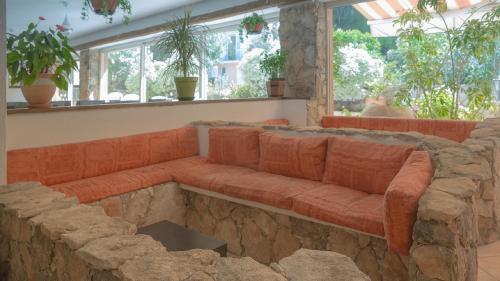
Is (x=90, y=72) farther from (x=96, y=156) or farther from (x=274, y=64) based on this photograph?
(x=96, y=156)

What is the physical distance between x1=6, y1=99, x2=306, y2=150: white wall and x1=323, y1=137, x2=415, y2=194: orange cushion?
164cm

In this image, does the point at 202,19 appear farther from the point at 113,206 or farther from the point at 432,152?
the point at 432,152

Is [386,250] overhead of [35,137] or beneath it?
beneath

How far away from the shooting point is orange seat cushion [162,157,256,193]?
9.23ft

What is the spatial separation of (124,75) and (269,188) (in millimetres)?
7207

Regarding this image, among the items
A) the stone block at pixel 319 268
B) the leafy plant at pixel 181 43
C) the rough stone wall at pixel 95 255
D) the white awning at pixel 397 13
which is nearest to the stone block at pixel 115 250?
the rough stone wall at pixel 95 255

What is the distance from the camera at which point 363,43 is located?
201 inches

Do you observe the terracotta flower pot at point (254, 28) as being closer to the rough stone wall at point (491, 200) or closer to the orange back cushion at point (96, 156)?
the orange back cushion at point (96, 156)

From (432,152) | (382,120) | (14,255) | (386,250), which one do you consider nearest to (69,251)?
(14,255)

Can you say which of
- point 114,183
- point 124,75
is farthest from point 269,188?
point 124,75

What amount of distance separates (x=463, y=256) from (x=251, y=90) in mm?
4886

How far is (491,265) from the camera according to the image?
233 centimetres

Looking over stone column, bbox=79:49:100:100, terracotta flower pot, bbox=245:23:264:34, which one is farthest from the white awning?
stone column, bbox=79:49:100:100

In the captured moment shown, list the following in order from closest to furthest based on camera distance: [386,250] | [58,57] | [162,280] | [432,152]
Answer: [162,280]
[386,250]
[432,152]
[58,57]
